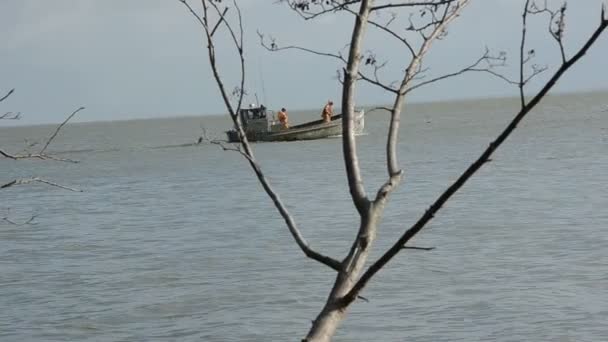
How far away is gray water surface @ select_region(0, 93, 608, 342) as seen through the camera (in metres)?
13.2

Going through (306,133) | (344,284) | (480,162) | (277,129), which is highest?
(480,162)

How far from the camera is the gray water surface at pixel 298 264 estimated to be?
13188mm

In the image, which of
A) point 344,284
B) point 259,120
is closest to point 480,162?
point 344,284

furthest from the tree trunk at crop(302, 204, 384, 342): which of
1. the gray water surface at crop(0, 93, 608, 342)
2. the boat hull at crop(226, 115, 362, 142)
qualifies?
the boat hull at crop(226, 115, 362, 142)

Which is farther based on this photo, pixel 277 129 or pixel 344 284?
pixel 277 129

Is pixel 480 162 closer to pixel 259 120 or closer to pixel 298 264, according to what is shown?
pixel 298 264

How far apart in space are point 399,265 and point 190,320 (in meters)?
3.86

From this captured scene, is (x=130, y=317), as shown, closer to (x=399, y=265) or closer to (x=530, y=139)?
(x=399, y=265)

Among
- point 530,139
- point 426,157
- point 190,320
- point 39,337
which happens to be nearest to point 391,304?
point 190,320

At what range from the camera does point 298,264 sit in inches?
698

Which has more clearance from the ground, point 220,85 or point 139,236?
point 220,85

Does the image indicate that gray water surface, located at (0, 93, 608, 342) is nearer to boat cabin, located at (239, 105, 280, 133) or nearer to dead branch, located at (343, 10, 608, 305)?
dead branch, located at (343, 10, 608, 305)

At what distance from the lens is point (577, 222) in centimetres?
2133

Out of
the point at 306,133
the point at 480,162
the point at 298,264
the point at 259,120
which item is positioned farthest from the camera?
the point at 306,133
